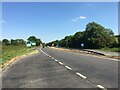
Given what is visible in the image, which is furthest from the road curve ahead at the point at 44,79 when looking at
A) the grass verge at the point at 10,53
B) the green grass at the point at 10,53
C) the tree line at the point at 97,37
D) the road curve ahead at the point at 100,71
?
the tree line at the point at 97,37

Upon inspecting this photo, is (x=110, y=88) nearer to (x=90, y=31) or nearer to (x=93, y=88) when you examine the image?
(x=93, y=88)

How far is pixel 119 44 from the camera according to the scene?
3920 inches

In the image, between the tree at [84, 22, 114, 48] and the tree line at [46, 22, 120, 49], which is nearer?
the tree line at [46, 22, 120, 49]

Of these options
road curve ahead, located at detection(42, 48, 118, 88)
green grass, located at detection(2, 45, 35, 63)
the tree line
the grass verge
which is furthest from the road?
the tree line

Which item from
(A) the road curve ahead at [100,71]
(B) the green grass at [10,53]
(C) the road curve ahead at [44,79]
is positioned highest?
(B) the green grass at [10,53]

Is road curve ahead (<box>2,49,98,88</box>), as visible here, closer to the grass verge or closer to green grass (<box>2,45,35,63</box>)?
the grass verge

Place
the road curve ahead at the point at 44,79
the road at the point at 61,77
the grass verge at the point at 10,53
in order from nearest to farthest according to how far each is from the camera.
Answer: the road curve ahead at the point at 44,79 < the road at the point at 61,77 < the grass verge at the point at 10,53

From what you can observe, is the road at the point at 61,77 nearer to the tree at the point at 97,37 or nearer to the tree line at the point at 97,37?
the tree line at the point at 97,37

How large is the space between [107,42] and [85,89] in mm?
111820

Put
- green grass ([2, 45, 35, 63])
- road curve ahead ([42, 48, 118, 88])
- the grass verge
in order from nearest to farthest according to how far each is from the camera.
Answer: road curve ahead ([42, 48, 118, 88]), the grass verge, green grass ([2, 45, 35, 63])

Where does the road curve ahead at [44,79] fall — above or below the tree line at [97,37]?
below

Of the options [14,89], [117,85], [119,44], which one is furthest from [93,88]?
[119,44]

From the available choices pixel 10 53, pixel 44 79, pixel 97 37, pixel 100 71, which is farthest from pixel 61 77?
pixel 97 37

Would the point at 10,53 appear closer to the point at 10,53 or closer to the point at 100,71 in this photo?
the point at 10,53
